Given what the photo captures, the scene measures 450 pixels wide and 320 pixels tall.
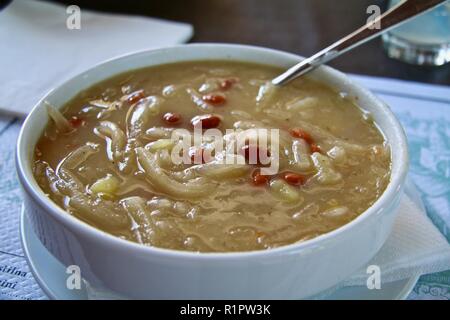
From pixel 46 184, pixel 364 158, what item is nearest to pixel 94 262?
pixel 46 184

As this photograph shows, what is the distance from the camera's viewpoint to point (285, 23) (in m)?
3.00

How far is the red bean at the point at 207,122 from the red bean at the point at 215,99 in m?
0.10

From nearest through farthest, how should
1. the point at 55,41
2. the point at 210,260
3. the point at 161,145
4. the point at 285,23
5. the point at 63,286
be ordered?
1. the point at 210,260
2. the point at 63,286
3. the point at 161,145
4. the point at 55,41
5. the point at 285,23

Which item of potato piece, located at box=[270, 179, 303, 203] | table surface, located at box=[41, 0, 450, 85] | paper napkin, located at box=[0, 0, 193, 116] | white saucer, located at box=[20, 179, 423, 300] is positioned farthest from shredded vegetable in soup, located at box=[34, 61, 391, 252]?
table surface, located at box=[41, 0, 450, 85]

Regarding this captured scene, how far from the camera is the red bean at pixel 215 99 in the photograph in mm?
1802

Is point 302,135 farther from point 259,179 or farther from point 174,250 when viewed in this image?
point 174,250

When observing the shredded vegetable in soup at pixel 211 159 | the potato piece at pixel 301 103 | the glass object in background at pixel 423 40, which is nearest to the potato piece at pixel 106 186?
the shredded vegetable in soup at pixel 211 159

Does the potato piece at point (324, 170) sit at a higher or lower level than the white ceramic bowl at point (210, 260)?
higher

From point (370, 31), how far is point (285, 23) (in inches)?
46.1

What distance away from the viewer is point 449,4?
252 cm

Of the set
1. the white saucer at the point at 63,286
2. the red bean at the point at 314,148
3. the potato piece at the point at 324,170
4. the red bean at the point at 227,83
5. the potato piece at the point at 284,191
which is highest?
the red bean at the point at 227,83

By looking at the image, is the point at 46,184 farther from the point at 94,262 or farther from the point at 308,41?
the point at 308,41
